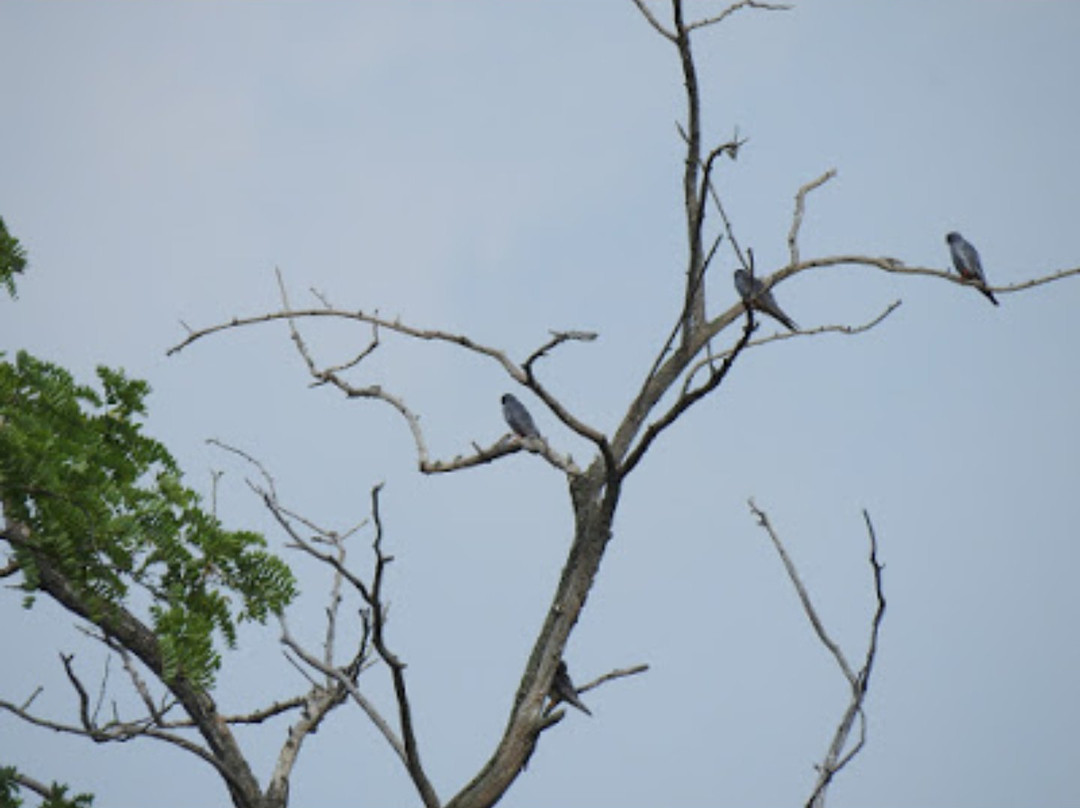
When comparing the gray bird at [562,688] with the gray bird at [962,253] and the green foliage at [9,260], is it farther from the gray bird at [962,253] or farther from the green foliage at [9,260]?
the gray bird at [962,253]

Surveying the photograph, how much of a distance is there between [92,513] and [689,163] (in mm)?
3044

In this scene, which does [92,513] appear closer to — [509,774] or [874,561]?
[509,774]

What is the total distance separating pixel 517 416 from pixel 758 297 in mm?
6614

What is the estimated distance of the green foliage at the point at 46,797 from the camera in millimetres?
7367

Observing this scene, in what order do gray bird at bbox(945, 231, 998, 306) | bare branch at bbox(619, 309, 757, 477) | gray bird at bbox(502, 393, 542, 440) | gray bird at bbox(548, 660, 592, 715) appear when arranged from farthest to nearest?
1. gray bird at bbox(945, 231, 998, 306)
2. gray bird at bbox(502, 393, 542, 440)
3. gray bird at bbox(548, 660, 592, 715)
4. bare branch at bbox(619, 309, 757, 477)

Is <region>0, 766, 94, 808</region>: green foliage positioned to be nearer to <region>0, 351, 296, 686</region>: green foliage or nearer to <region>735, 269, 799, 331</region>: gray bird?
<region>0, 351, 296, 686</region>: green foliage

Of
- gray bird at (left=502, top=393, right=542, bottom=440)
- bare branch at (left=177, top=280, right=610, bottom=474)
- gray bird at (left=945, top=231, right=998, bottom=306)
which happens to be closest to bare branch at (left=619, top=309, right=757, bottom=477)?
bare branch at (left=177, top=280, right=610, bottom=474)

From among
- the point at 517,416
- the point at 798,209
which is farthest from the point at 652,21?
the point at 517,416

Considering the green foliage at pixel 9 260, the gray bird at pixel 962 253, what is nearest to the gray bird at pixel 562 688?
the green foliage at pixel 9 260

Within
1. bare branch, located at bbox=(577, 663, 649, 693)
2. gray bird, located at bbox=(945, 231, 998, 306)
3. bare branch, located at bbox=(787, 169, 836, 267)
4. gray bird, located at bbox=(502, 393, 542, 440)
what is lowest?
bare branch, located at bbox=(577, 663, 649, 693)

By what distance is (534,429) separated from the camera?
13.1 metres

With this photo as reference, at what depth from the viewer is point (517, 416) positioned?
1276 cm

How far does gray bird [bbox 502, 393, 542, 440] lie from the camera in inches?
483

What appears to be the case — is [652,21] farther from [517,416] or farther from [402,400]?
[517,416]
